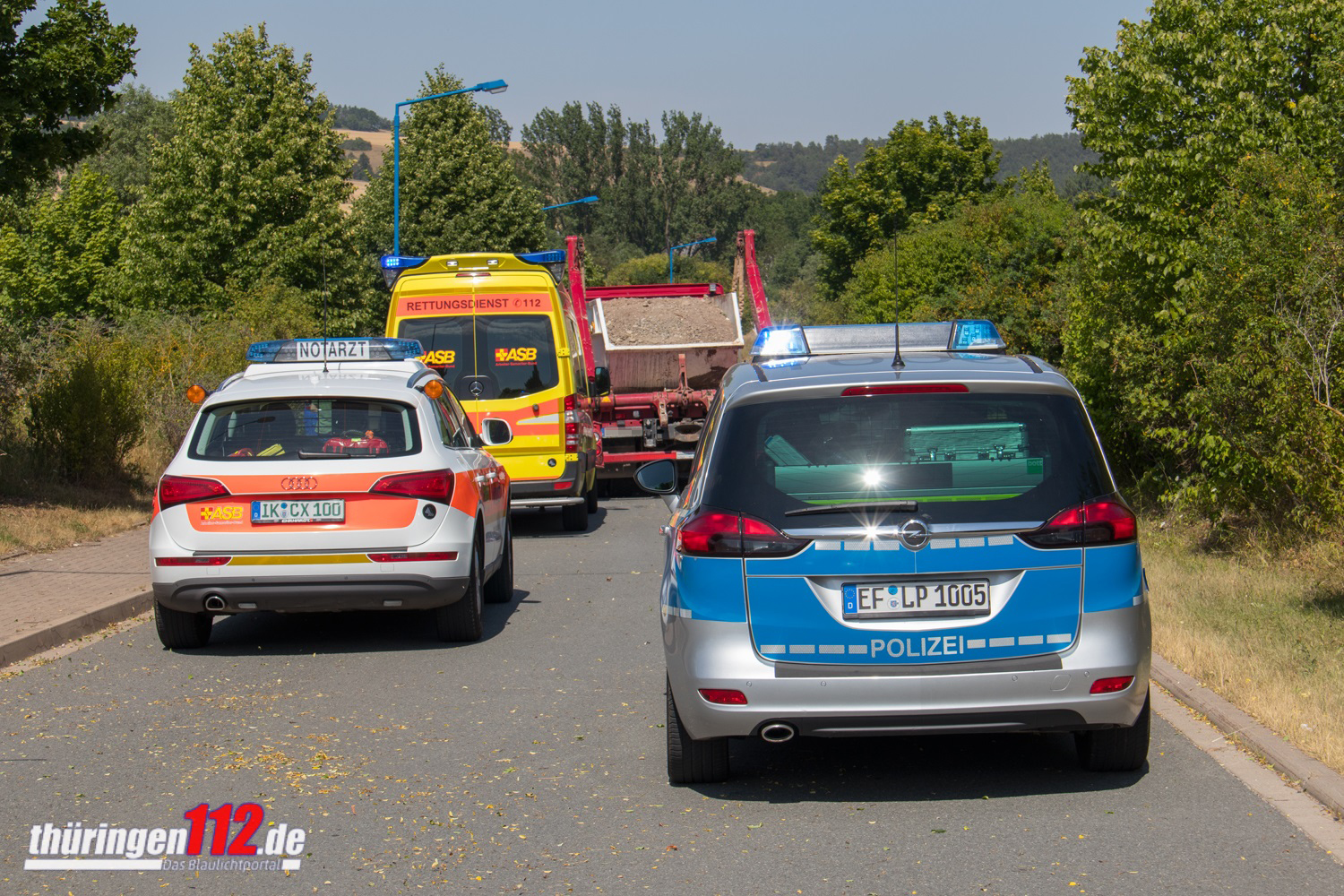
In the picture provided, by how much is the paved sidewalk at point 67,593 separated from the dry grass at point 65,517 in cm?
33

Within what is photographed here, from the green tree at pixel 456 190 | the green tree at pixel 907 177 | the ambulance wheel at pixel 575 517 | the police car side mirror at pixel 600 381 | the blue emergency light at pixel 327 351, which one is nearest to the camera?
the blue emergency light at pixel 327 351

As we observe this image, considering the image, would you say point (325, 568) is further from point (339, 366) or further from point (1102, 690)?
point (1102, 690)

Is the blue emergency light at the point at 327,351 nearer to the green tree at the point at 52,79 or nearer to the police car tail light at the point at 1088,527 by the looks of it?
the police car tail light at the point at 1088,527

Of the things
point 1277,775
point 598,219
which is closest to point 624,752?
point 1277,775

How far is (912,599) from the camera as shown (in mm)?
5156

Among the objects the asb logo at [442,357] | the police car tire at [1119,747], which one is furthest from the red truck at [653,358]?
the police car tire at [1119,747]

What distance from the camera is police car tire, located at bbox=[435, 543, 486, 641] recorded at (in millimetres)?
8984

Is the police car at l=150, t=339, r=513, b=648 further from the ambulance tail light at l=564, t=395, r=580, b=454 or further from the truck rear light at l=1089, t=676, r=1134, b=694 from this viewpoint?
the ambulance tail light at l=564, t=395, r=580, b=454

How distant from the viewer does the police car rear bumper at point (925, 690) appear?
512cm

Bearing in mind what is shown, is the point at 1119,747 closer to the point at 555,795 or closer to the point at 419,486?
the point at 555,795

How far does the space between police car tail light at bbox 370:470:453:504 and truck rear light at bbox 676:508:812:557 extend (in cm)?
360

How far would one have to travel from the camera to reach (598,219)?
111562mm

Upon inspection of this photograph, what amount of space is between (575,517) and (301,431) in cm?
744

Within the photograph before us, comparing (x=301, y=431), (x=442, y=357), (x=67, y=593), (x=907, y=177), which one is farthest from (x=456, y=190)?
(x=301, y=431)
